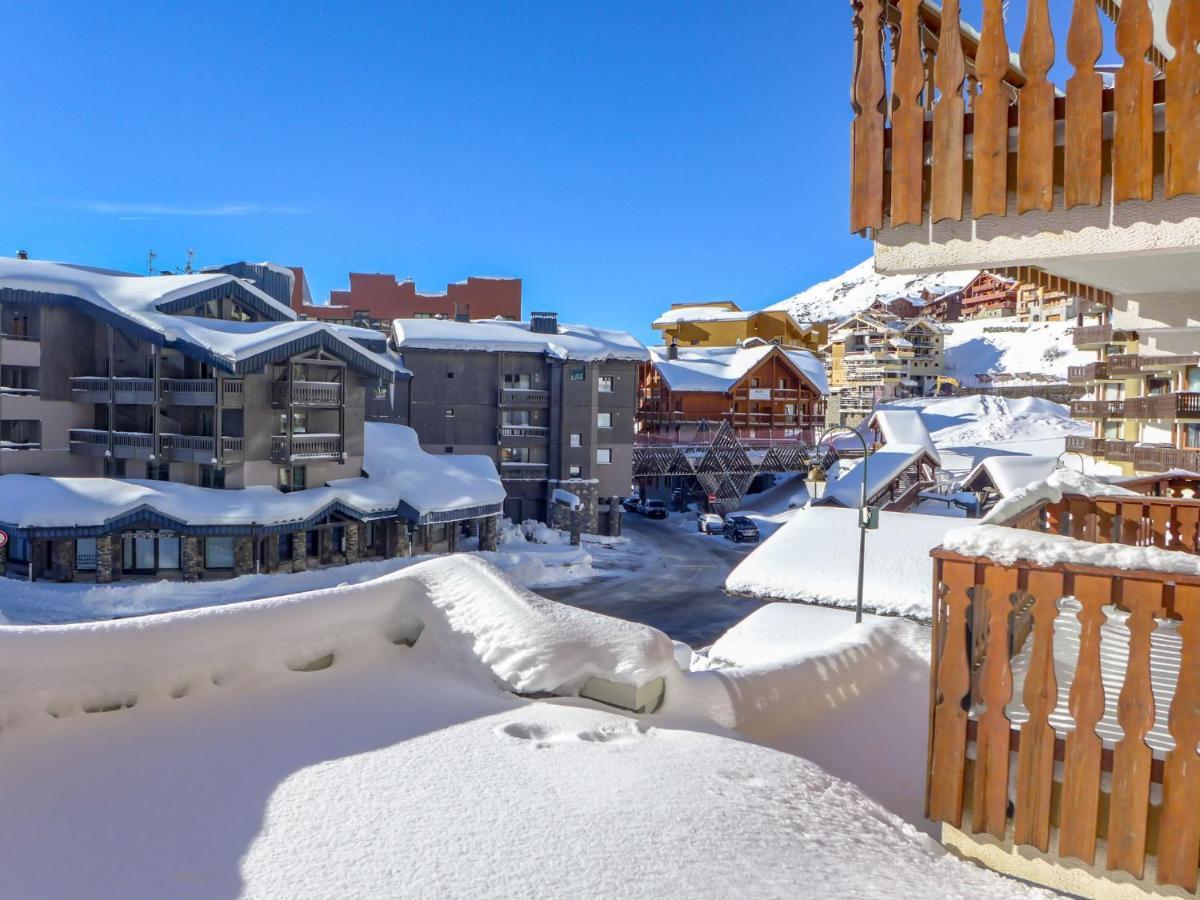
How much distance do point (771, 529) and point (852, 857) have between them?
40.6 metres

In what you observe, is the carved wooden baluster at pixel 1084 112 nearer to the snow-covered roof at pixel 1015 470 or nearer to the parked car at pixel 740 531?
the snow-covered roof at pixel 1015 470

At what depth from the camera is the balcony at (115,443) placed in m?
29.3

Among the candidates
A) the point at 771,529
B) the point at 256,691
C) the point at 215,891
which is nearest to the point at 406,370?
the point at 771,529

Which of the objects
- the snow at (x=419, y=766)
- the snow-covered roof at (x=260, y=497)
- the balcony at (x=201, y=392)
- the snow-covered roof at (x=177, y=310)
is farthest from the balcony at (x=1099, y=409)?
the balcony at (x=201, y=392)

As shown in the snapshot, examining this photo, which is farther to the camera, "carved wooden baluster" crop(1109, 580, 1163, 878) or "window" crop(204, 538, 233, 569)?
"window" crop(204, 538, 233, 569)

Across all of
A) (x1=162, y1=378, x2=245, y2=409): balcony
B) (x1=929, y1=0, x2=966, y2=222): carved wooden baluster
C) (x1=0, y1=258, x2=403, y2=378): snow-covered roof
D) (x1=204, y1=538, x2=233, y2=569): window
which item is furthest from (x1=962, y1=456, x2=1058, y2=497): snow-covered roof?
(x1=929, y1=0, x2=966, y2=222): carved wooden baluster

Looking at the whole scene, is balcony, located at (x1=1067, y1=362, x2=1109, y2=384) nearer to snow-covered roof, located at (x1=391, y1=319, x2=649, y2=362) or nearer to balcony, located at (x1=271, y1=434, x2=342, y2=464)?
snow-covered roof, located at (x1=391, y1=319, x2=649, y2=362)

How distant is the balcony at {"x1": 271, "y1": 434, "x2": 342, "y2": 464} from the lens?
29812 mm

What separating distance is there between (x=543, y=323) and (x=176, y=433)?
798 inches

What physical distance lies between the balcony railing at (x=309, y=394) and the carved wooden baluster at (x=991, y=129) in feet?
95.5

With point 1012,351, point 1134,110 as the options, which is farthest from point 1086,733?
point 1012,351

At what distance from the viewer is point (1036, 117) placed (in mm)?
3547

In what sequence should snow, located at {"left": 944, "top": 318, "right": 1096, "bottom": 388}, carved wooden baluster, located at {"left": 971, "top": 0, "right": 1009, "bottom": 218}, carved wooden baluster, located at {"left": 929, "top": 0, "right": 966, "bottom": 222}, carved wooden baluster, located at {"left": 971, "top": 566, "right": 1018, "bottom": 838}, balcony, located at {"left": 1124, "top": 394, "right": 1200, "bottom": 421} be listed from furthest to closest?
snow, located at {"left": 944, "top": 318, "right": 1096, "bottom": 388} < balcony, located at {"left": 1124, "top": 394, "right": 1200, "bottom": 421} < carved wooden baluster, located at {"left": 971, "top": 566, "right": 1018, "bottom": 838} < carved wooden baluster, located at {"left": 929, "top": 0, "right": 966, "bottom": 222} < carved wooden baluster, located at {"left": 971, "top": 0, "right": 1009, "bottom": 218}

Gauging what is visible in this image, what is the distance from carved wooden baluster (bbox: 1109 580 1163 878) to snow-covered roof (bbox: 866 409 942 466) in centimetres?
3937
